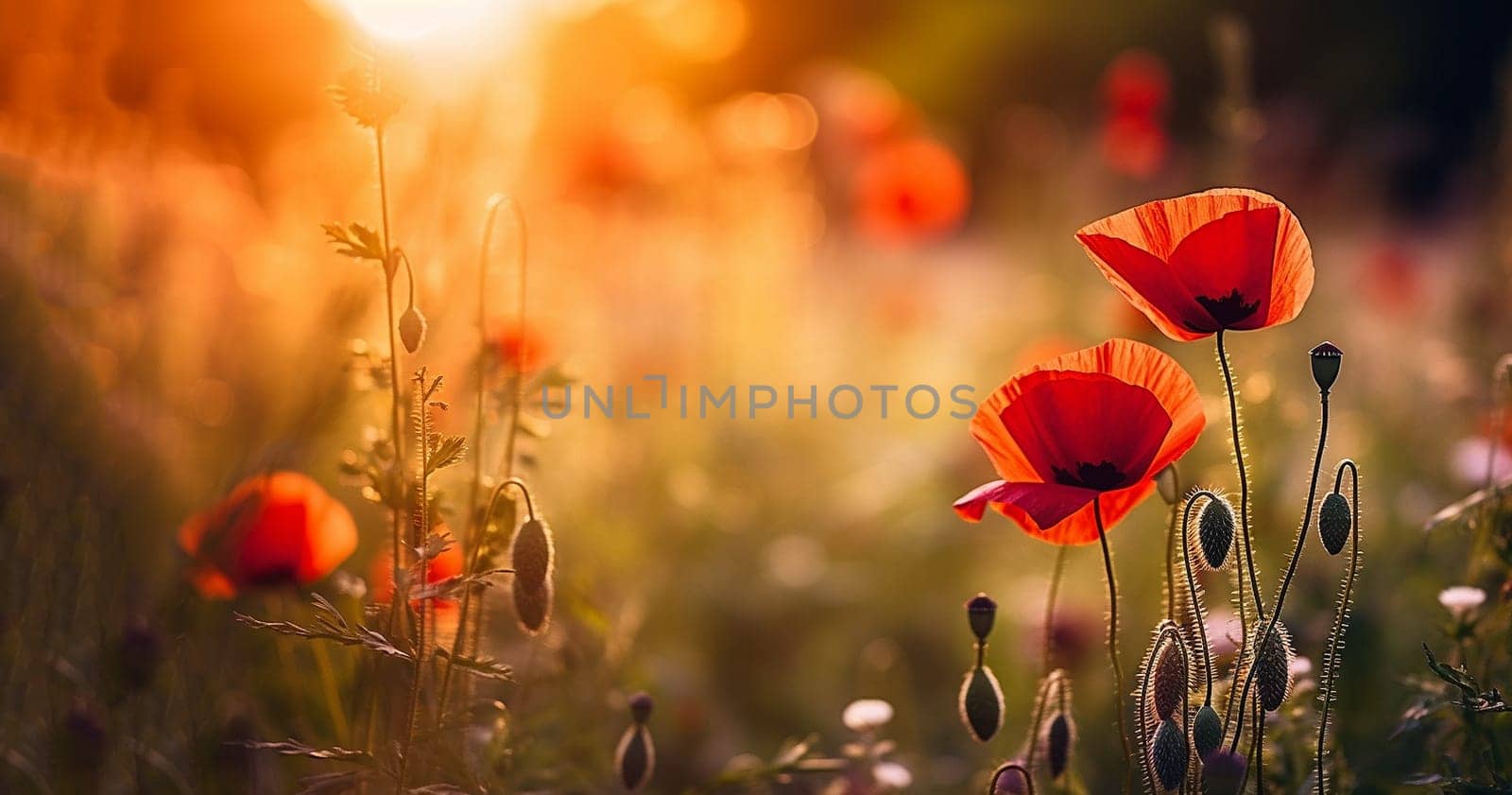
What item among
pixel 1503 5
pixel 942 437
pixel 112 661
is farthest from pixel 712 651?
pixel 1503 5

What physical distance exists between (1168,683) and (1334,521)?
190mm

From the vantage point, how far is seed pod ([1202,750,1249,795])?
1111 millimetres

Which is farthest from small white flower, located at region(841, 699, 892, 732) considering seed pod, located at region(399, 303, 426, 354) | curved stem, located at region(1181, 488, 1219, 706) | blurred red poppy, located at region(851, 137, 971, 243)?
blurred red poppy, located at region(851, 137, 971, 243)

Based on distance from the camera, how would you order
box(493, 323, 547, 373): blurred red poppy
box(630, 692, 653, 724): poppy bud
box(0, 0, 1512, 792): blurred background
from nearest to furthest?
box(630, 692, 653, 724): poppy bud
box(493, 323, 547, 373): blurred red poppy
box(0, 0, 1512, 792): blurred background

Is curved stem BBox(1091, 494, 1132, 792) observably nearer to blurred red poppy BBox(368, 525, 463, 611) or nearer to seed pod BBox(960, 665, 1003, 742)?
seed pod BBox(960, 665, 1003, 742)

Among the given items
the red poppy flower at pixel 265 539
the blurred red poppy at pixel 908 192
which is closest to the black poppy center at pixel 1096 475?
the red poppy flower at pixel 265 539

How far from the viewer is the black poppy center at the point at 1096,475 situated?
3.93 ft

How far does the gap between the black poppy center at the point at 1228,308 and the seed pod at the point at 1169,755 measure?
1.13 ft

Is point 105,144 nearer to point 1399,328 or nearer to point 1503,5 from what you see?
point 1399,328

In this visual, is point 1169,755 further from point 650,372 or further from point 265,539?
point 650,372

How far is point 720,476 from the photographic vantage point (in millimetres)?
3682

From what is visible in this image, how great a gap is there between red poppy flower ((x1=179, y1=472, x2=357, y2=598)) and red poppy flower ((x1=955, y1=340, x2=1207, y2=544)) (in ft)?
3.07

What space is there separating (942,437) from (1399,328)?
151 centimetres

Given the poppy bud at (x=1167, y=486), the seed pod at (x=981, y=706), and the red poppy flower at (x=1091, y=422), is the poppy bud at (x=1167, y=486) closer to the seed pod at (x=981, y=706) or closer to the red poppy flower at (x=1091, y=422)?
the red poppy flower at (x=1091, y=422)
